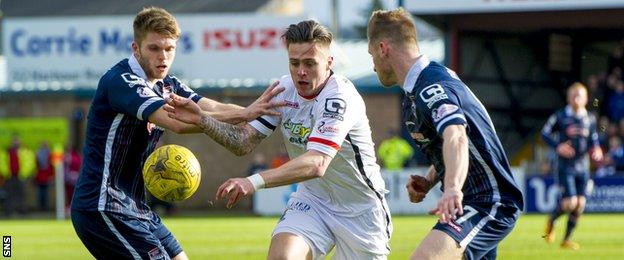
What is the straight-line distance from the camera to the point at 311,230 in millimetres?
8812

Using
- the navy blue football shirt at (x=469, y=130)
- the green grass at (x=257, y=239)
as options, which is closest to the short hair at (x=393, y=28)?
the navy blue football shirt at (x=469, y=130)

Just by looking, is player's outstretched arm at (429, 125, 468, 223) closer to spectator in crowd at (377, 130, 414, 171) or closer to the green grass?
the green grass

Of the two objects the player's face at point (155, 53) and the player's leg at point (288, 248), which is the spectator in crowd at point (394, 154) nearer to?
the player's leg at point (288, 248)

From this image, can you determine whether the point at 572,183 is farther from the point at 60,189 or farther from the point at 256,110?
the point at 60,189

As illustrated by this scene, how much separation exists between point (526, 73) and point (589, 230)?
1657 centimetres

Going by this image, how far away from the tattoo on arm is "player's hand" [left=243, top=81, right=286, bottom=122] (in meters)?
0.13

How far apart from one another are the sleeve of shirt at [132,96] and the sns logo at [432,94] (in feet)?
5.43

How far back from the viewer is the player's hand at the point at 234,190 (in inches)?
289

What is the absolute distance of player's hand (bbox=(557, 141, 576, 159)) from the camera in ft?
59.9

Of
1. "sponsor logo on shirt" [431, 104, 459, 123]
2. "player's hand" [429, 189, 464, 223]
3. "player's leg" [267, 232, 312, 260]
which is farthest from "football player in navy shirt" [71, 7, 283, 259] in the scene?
"player's hand" [429, 189, 464, 223]

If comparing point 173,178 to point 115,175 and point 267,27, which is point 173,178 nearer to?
point 115,175

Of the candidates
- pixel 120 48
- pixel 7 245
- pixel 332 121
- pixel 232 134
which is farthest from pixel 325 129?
pixel 120 48

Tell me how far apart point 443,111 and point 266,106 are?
154cm

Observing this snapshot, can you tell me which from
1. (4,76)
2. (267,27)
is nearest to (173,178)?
(267,27)
